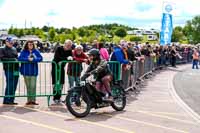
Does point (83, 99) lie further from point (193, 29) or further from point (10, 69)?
point (193, 29)

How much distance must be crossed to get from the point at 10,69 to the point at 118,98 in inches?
109

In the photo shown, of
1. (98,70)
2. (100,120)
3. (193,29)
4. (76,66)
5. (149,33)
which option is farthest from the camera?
(193,29)

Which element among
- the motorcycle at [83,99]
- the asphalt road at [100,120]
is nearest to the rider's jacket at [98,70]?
the motorcycle at [83,99]

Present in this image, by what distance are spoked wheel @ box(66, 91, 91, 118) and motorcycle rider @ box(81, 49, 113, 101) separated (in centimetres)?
55

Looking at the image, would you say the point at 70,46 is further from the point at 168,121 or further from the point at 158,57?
the point at 158,57

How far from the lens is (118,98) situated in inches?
480

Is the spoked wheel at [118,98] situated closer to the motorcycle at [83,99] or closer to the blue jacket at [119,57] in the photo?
the motorcycle at [83,99]

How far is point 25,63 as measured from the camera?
12.4 m

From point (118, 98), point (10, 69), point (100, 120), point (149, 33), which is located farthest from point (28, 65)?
point (149, 33)

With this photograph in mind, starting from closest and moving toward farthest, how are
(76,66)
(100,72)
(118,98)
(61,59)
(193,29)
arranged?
1. (100,72)
2. (118,98)
3. (61,59)
4. (76,66)
5. (193,29)

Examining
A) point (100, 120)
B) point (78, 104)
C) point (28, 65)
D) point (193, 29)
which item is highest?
point (193, 29)

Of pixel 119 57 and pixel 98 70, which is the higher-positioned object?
pixel 119 57

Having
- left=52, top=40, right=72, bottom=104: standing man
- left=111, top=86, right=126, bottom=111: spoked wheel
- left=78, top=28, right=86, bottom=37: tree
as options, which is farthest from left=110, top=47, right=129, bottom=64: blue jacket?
left=78, top=28, right=86, bottom=37: tree

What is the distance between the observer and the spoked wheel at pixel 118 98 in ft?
39.8
